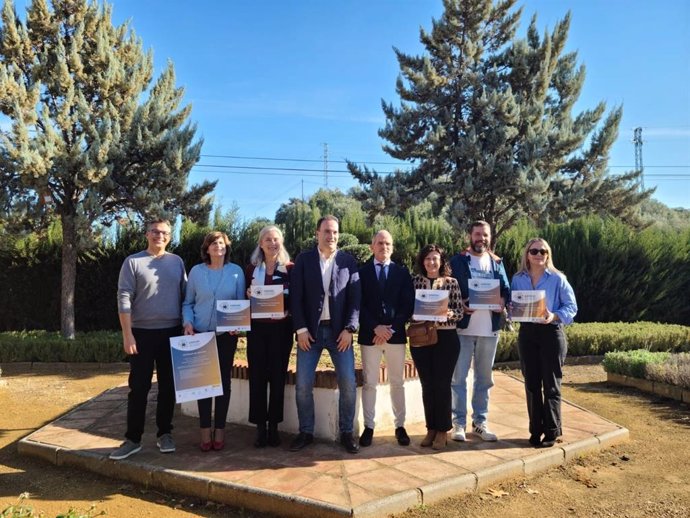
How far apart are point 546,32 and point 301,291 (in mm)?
10867

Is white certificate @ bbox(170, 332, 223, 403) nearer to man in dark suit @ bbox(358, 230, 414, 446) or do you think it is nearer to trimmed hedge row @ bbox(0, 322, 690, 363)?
man in dark suit @ bbox(358, 230, 414, 446)

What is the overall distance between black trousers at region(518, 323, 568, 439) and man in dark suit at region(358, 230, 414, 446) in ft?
3.60

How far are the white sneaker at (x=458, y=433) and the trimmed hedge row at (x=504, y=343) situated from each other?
489 cm

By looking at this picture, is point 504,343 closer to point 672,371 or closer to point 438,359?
point 672,371

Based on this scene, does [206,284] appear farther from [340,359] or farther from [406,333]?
[406,333]

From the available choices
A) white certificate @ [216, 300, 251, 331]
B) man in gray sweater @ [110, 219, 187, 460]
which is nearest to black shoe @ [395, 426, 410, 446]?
white certificate @ [216, 300, 251, 331]

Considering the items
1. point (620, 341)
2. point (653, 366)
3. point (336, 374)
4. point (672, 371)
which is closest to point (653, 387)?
point (653, 366)

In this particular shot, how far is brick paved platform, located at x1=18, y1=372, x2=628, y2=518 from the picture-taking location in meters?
3.61

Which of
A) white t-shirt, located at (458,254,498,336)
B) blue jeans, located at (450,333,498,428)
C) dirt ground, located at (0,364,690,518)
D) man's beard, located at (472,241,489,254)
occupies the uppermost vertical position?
man's beard, located at (472,241,489,254)

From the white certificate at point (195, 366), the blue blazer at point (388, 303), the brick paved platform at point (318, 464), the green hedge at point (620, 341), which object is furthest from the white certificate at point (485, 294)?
the green hedge at point (620, 341)

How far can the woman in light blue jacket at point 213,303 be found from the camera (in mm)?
4445

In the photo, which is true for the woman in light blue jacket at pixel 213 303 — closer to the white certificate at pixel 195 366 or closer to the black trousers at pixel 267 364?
the white certificate at pixel 195 366

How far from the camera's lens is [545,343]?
461cm

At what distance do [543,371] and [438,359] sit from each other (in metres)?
0.93
